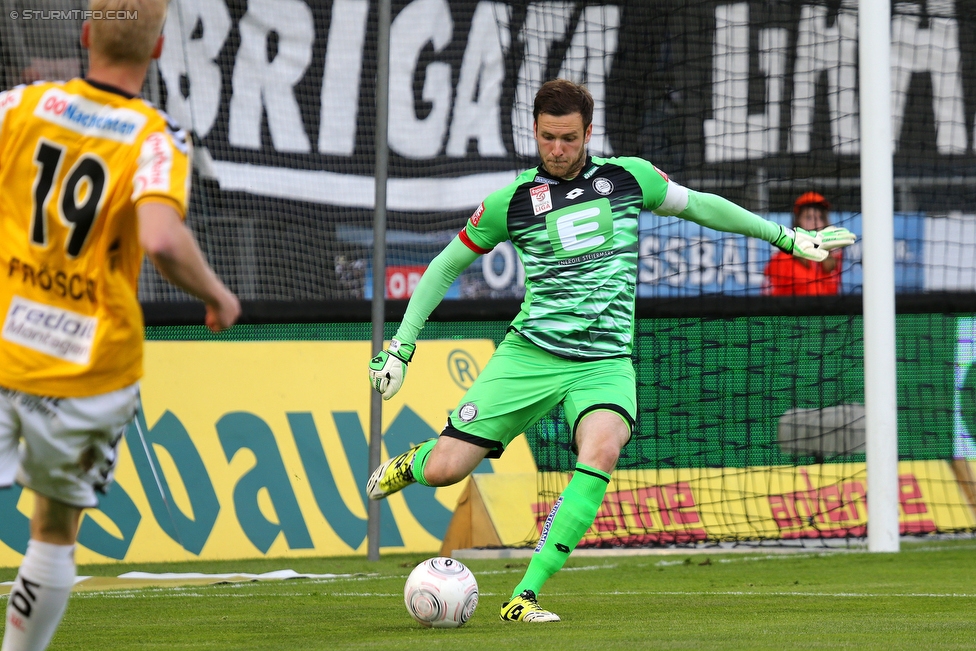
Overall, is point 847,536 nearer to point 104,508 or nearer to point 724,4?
point 724,4

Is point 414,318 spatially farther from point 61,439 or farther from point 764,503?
point 764,503

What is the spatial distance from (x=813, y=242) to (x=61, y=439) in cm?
371

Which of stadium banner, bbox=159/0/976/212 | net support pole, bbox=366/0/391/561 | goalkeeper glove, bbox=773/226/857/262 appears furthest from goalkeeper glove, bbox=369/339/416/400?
stadium banner, bbox=159/0/976/212

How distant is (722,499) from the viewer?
30.7ft

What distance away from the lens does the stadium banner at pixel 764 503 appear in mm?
9188

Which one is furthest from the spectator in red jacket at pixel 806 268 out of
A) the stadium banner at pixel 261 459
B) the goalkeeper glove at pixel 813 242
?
the goalkeeper glove at pixel 813 242

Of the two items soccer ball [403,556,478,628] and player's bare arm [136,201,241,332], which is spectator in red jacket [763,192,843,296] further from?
player's bare arm [136,201,241,332]

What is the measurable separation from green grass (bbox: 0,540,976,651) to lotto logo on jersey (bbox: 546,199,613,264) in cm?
151

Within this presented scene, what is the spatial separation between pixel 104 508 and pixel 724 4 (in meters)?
6.01

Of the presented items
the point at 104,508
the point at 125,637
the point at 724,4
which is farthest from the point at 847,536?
the point at 125,637

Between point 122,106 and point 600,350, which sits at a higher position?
point 122,106

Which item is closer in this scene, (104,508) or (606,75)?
(104,508)

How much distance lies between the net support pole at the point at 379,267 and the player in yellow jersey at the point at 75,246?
5.20m

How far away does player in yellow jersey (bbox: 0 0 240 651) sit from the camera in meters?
3.21
